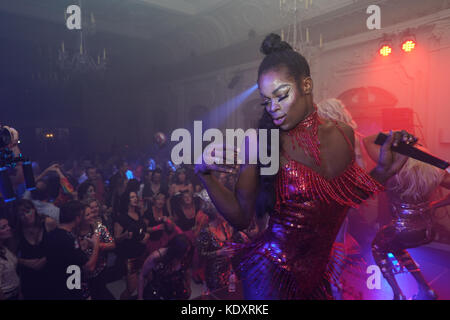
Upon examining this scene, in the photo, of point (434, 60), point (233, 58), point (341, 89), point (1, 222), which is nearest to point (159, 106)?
point (233, 58)

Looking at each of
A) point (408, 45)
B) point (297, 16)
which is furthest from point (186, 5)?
point (408, 45)

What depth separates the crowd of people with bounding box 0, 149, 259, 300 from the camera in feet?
9.89

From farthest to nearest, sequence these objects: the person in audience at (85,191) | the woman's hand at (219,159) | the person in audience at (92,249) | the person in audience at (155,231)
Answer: the person in audience at (85,191) < the person in audience at (155,231) < the person in audience at (92,249) < the woman's hand at (219,159)

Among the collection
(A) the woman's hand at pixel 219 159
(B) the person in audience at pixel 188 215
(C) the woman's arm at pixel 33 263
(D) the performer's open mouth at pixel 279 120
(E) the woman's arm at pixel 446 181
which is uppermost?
(D) the performer's open mouth at pixel 279 120

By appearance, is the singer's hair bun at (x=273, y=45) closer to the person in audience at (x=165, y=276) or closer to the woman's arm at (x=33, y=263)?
the person in audience at (x=165, y=276)

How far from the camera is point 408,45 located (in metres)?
6.62

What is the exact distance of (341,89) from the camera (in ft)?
27.0

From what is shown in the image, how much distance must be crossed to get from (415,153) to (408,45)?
6.48 metres

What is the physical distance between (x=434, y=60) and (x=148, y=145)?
13.6 meters

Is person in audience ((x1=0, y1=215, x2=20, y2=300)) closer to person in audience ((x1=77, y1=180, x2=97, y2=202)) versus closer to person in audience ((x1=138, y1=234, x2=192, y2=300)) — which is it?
person in audience ((x1=138, y1=234, x2=192, y2=300))

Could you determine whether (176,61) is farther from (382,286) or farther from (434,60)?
(382,286)

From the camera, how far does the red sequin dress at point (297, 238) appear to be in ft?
4.35

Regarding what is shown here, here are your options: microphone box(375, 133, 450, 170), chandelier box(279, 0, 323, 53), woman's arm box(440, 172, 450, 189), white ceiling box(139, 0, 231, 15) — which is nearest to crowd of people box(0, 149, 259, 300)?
microphone box(375, 133, 450, 170)

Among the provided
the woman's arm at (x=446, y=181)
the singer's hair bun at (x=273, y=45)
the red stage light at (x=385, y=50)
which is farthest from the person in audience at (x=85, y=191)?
the red stage light at (x=385, y=50)
